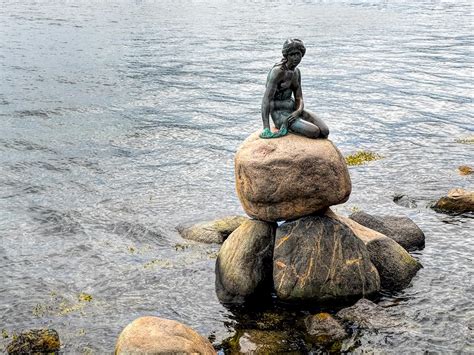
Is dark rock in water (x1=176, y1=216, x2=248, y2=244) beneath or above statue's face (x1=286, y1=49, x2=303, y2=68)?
beneath

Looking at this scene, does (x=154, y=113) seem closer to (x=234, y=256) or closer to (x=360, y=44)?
(x=234, y=256)

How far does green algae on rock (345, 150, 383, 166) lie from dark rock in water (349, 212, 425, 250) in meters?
9.82

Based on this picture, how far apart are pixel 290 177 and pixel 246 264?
9.11 ft

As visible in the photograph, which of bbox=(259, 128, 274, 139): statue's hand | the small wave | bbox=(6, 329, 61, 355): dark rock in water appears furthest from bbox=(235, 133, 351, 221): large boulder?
the small wave

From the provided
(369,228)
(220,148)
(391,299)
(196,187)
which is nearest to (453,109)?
(220,148)

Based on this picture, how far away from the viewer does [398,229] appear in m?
20.5

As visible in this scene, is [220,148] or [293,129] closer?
[293,129]

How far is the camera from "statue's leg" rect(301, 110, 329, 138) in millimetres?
18266

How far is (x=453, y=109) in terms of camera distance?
139ft

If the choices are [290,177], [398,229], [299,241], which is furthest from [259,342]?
[398,229]

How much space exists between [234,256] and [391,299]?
4526 mm

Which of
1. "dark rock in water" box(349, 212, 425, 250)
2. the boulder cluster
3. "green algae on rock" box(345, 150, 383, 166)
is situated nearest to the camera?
Result: the boulder cluster

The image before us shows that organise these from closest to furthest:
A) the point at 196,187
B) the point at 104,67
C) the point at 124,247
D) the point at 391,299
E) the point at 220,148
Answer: the point at 391,299 → the point at 124,247 → the point at 196,187 → the point at 220,148 → the point at 104,67

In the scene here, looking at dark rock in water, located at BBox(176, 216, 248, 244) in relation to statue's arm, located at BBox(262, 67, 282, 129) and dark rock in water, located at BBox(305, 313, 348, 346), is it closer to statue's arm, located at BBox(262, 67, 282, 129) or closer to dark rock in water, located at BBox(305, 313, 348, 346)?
statue's arm, located at BBox(262, 67, 282, 129)
